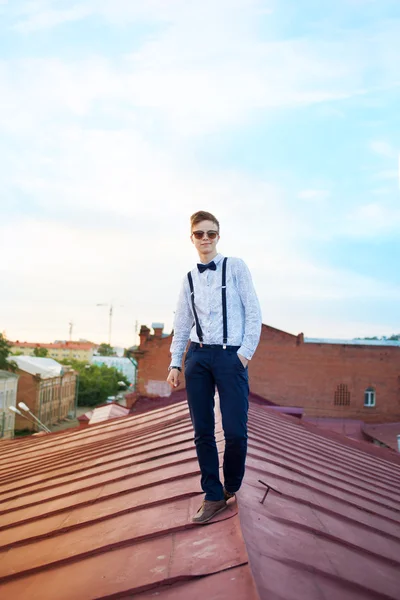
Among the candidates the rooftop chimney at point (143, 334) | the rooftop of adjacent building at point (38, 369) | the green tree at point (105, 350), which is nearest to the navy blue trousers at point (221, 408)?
the rooftop chimney at point (143, 334)

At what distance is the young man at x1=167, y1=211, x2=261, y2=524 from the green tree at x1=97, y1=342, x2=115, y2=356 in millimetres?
110817

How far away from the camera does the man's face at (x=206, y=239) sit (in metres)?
3.01

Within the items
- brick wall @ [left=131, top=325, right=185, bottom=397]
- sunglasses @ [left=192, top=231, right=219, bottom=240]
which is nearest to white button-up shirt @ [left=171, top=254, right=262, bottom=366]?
sunglasses @ [left=192, top=231, right=219, bottom=240]

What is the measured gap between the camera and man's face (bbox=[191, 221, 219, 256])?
9.87ft

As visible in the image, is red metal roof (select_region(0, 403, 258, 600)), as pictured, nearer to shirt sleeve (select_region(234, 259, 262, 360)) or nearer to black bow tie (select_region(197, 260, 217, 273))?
shirt sleeve (select_region(234, 259, 262, 360))

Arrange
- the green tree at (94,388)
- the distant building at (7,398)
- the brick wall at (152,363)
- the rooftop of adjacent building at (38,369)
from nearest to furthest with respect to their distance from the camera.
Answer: the brick wall at (152,363) → the distant building at (7,398) → the rooftop of adjacent building at (38,369) → the green tree at (94,388)

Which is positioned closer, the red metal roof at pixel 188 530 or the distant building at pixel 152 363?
the red metal roof at pixel 188 530

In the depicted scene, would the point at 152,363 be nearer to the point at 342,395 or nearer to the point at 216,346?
the point at 342,395

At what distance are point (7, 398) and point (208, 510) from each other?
3368cm

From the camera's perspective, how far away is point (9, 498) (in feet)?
13.9

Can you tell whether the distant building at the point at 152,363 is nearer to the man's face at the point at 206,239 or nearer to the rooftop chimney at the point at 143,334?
the rooftop chimney at the point at 143,334

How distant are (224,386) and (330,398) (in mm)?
22608

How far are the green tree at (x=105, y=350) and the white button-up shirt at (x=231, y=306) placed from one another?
364ft

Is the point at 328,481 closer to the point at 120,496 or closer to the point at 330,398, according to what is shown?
the point at 120,496
